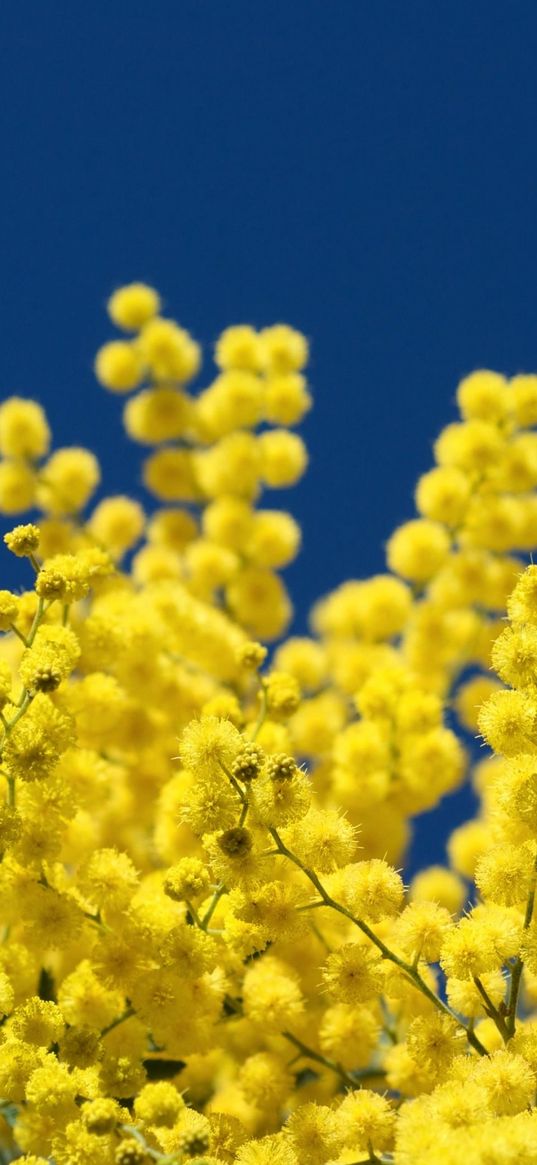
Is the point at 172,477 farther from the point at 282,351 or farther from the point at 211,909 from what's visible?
the point at 211,909

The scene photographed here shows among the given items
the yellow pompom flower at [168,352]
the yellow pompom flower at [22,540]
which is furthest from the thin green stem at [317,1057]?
the yellow pompom flower at [168,352]

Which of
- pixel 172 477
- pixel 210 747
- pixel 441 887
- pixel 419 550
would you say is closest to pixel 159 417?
pixel 172 477

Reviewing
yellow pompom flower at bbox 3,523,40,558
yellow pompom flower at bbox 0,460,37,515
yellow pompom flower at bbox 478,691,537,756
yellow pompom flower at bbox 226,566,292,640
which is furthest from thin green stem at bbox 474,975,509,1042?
yellow pompom flower at bbox 0,460,37,515

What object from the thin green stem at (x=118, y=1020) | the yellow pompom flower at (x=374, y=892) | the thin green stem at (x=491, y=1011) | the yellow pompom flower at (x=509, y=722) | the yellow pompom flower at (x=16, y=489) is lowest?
the thin green stem at (x=118, y=1020)

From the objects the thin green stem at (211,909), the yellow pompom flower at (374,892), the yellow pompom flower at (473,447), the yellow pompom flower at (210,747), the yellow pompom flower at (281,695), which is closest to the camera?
the yellow pompom flower at (210,747)

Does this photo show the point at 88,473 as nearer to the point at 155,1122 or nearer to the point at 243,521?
the point at 243,521

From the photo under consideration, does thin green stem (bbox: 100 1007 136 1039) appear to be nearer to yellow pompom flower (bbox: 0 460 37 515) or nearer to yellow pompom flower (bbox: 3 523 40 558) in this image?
yellow pompom flower (bbox: 3 523 40 558)

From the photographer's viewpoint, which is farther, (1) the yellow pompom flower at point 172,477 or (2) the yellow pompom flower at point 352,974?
(1) the yellow pompom flower at point 172,477

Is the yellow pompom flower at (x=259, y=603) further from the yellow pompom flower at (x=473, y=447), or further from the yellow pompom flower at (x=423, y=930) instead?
the yellow pompom flower at (x=423, y=930)

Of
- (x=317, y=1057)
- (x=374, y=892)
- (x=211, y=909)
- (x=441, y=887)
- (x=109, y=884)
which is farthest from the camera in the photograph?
(x=441, y=887)
